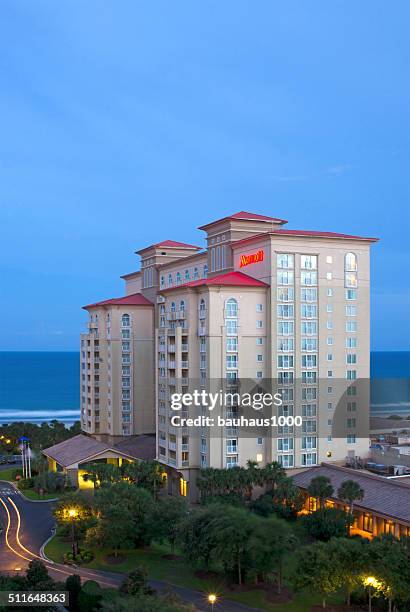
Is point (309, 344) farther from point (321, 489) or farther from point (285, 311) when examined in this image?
point (321, 489)

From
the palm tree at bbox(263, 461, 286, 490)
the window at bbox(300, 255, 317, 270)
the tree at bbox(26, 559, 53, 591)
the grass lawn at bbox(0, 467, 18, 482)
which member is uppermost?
the window at bbox(300, 255, 317, 270)

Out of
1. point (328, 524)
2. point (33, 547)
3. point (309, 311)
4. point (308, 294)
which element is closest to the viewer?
point (328, 524)

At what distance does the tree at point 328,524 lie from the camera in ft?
145

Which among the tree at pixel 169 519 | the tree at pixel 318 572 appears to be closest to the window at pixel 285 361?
the tree at pixel 169 519

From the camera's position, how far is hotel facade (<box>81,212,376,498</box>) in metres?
58.4

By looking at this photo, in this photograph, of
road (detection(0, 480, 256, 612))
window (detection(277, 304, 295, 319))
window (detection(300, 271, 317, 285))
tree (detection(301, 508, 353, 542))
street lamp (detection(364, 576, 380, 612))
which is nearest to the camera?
street lamp (detection(364, 576, 380, 612))

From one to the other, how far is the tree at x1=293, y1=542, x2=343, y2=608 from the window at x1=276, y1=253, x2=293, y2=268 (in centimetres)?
2941

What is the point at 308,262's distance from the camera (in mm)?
59938

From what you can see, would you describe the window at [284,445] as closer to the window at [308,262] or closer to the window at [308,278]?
the window at [308,278]

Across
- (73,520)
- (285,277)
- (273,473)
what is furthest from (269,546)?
(285,277)

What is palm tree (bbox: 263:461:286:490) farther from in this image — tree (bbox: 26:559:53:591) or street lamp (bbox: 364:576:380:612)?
tree (bbox: 26:559:53:591)

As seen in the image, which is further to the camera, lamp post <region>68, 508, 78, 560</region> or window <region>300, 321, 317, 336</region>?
window <region>300, 321, 317, 336</region>

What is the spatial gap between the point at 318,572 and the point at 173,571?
11422 millimetres

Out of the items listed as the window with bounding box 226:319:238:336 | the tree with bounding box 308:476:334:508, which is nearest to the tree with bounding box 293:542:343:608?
the tree with bounding box 308:476:334:508
